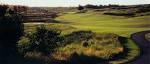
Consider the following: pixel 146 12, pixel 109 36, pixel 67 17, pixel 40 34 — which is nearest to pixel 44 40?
pixel 40 34

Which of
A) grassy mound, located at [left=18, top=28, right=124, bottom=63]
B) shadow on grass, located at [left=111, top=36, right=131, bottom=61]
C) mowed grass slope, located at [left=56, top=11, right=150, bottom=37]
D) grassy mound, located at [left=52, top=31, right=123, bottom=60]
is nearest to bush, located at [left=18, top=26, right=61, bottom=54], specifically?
grassy mound, located at [left=18, top=28, right=124, bottom=63]

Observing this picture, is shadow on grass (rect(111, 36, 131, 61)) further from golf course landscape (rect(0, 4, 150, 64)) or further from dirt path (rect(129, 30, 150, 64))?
dirt path (rect(129, 30, 150, 64))

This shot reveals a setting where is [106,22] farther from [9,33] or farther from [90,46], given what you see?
[9,33]

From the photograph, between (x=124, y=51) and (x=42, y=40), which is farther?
(x=42, y=40)

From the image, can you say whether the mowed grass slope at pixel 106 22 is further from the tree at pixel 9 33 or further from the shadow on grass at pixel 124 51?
the tree at pixel 9 33

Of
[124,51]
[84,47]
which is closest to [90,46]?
[84,47]

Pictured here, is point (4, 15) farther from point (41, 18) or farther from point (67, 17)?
point (67, 17)
